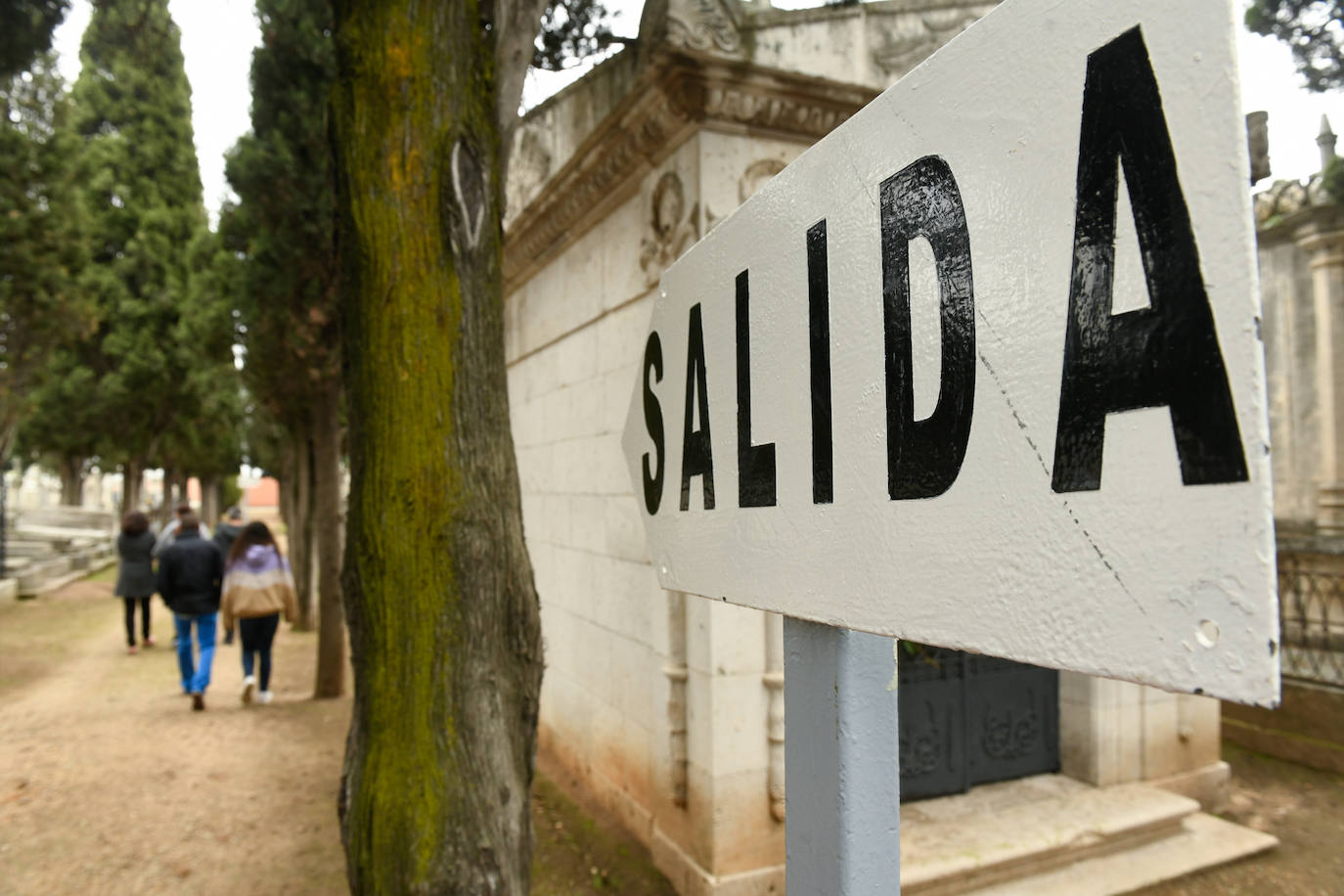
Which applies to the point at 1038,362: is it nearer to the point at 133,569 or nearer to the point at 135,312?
the point at 133,569

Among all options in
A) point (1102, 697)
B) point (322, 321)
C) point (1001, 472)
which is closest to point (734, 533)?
point (1001, 472)

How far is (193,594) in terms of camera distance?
8055 millimetres

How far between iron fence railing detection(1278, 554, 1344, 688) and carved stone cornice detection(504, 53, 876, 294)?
5.72 m

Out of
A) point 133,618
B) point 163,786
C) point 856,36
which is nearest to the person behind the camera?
point 856,36

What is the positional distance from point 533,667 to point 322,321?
21.7 feet

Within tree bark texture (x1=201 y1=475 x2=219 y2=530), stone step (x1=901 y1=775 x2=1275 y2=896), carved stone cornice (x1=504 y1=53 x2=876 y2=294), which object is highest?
Answer: carved stone cornice (x1=504 y1=53 x2=876 y2=294)

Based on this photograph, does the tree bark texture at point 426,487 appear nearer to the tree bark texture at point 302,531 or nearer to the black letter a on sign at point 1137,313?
the black letter a on sign at point 1137,313

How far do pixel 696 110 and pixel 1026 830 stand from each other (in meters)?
4.05

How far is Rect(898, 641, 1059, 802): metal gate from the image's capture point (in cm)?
467

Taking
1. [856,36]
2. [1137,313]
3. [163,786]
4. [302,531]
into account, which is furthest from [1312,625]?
[302,531]

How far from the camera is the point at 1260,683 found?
18.7 inches

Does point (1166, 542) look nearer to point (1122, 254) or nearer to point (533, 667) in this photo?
point (1122, 254)

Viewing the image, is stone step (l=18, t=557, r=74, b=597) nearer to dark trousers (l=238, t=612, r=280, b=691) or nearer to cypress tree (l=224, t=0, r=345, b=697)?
cypress tree (l=224, t=0, r=345, b=697)

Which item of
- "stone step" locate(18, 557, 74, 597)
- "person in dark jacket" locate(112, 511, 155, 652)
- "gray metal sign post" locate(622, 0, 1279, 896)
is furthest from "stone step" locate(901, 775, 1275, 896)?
"stone step" locate(18, 557, 74, 597)
